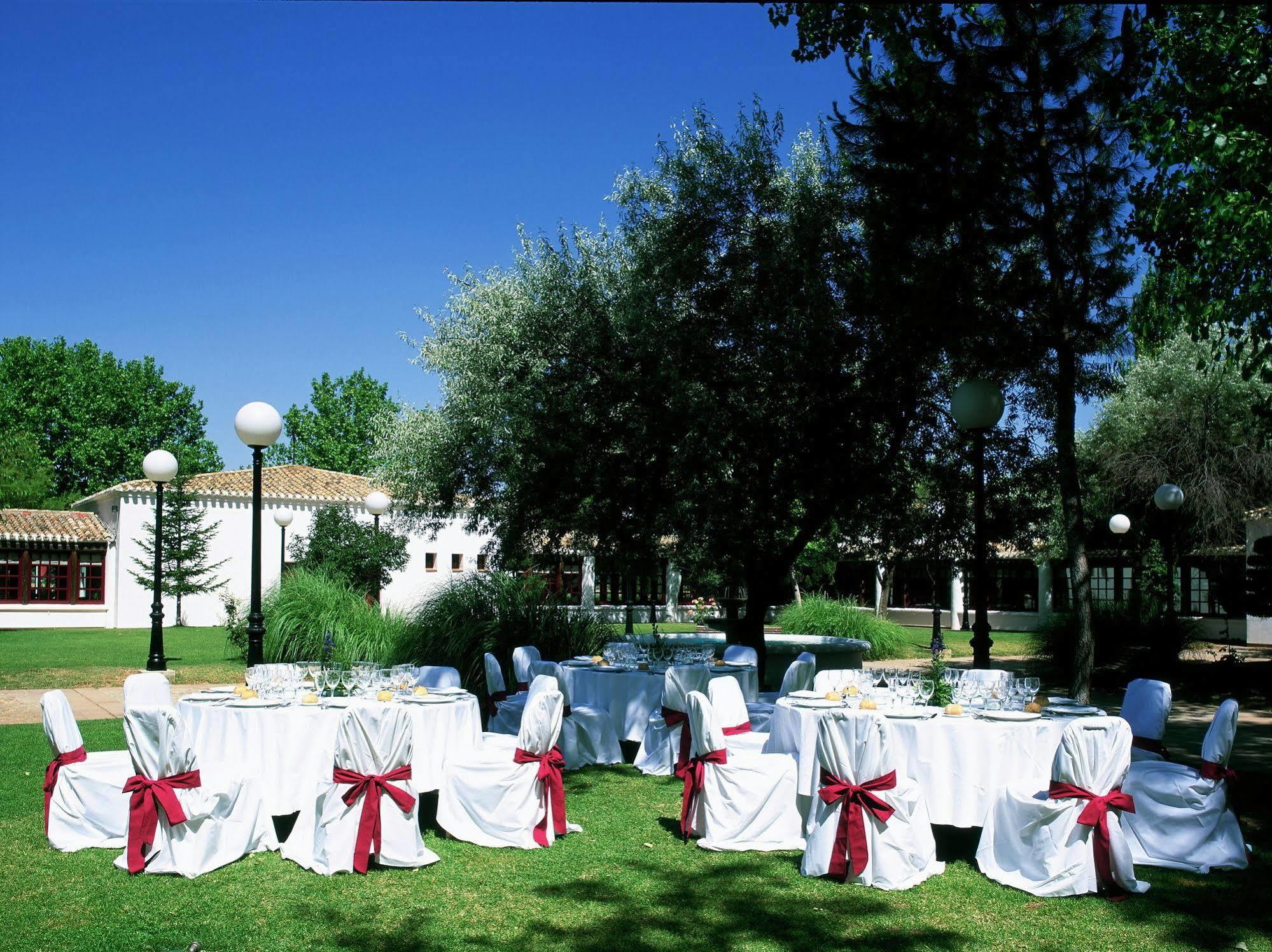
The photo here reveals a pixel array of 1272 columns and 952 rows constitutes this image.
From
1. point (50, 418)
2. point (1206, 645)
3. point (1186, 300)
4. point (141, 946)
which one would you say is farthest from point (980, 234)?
point (50, 418)

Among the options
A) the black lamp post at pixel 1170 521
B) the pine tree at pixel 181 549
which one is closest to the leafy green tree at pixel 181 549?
the pine tree at pixel 181 549

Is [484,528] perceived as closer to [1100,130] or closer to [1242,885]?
[1100,130]

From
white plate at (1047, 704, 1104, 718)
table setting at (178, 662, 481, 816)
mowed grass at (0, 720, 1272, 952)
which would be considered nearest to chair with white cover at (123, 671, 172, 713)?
table setting at (178, 662, 481, 816)

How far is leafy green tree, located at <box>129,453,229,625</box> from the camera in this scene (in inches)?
1190

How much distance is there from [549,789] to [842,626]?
48.1ft

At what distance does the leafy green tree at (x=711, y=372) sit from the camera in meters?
11.5

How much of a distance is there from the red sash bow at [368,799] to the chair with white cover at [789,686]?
3897mm

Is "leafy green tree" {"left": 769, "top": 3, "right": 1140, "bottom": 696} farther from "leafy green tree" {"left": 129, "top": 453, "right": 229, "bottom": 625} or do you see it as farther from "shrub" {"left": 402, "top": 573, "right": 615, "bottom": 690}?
"leafy green tree" {"left": 129, "top": 453, "right": 229, "bottom": 625}

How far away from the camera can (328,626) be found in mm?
14453

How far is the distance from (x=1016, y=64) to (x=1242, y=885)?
24.4 ft

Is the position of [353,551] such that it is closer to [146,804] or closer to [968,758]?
[146,804]

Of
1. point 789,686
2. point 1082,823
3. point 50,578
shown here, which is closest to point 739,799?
point 1082,823

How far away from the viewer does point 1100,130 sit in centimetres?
1020

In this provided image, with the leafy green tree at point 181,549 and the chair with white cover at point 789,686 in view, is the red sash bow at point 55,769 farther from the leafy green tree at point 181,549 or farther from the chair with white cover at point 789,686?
the leafy green tree at point 181,549
